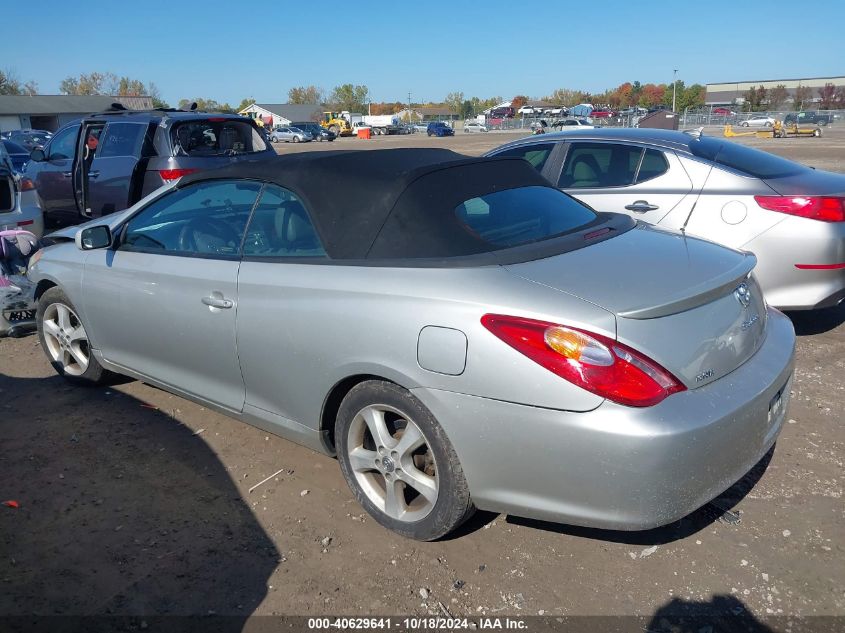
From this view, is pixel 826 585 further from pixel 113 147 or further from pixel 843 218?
pixel 113 147

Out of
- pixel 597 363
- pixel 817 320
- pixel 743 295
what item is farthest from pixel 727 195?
pixel 597 363

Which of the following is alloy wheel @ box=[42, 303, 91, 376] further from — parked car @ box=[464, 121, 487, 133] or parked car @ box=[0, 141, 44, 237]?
parked car @ box=[464, 121, 487, 133]

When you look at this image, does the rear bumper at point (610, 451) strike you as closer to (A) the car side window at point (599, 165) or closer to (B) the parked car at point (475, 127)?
(A) the car side window at point (599, 165)

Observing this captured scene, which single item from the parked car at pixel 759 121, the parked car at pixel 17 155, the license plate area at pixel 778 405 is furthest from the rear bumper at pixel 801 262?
the parked car at pixel 759 121

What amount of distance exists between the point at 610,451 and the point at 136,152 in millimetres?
7636

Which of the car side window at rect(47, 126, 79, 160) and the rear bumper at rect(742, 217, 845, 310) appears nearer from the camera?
the rear bumper at rect(742, 217, 845, 310)

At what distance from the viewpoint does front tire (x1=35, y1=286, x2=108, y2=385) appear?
4.64m

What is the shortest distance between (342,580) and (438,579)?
0.39 metres

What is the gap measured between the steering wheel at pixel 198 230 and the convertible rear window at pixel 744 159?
3.72m

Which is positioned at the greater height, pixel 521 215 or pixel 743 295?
pixel 521 215

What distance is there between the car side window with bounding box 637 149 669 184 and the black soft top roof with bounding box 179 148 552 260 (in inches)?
92.9

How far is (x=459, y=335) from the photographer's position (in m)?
2.59

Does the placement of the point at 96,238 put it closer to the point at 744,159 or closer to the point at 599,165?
the point at 599,165

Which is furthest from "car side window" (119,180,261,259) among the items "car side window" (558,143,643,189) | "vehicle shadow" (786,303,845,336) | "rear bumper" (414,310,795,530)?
"vehicle shadow" (786,303,845,336)
